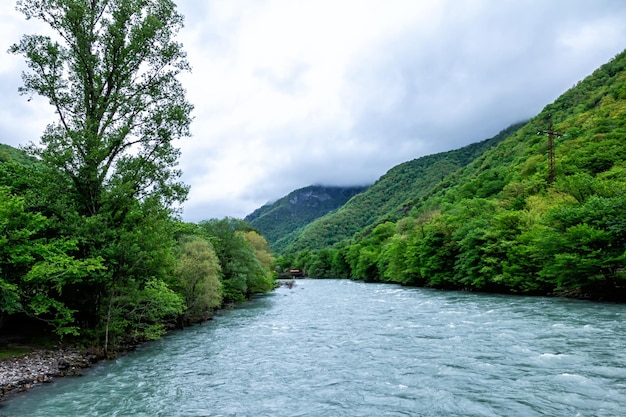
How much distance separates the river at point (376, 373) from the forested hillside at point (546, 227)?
22.5 ft

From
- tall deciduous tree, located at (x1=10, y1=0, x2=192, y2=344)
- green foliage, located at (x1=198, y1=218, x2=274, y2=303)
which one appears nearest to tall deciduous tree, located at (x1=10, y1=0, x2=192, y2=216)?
tall deciduous tree, located at (x1=10, y1=0, x2=192, y2=344)

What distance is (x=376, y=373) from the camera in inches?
637

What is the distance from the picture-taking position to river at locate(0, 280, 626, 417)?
1251cm

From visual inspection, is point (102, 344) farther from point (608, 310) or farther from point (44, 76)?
point (608, 310)

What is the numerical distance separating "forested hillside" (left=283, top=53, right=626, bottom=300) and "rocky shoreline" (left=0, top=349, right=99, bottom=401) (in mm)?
34505

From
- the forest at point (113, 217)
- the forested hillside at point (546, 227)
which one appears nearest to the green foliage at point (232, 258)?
the forest at point (113, 217)

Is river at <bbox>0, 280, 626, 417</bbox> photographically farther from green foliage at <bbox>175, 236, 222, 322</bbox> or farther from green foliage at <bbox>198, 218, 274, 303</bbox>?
green foliage at <bbox>198, 218, 274, 303</bbox>

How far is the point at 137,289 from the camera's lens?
75.6 ft

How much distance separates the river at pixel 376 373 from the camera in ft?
41.0

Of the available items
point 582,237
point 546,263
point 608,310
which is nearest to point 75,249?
point 608,310

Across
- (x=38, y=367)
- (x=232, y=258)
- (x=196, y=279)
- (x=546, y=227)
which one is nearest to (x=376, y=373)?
(x=38, y=367)

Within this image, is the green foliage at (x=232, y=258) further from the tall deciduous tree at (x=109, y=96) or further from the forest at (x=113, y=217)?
the tall deciduous tree at (x=109, y=96)

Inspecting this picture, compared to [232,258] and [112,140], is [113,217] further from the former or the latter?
[232,258]

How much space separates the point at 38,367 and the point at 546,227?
3906 centimetres
